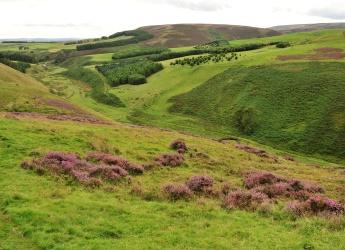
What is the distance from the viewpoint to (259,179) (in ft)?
94.9

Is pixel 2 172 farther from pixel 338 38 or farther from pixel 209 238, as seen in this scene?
pixel 338 38

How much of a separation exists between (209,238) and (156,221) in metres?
3.11

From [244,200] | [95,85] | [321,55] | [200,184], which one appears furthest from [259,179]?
[95,85]

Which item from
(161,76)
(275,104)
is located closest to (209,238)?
(275,104)

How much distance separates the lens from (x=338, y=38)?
120562 millimetres

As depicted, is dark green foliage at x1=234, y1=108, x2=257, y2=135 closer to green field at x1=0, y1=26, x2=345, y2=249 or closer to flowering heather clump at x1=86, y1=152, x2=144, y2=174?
green field at x1=0, y1=26, x2=345, y2=249

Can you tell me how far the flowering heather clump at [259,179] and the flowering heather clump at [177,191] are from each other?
537cm

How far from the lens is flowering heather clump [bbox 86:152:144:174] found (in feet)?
96.8

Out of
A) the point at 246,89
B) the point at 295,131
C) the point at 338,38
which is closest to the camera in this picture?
the point at 295,131

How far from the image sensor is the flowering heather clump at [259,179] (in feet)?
92.7

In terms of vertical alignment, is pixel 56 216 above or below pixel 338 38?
below

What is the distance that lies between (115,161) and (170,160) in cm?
493

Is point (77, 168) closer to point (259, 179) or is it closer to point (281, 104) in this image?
point (259, 179)

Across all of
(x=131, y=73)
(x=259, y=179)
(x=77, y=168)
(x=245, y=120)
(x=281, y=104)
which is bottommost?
(x=245, y=120)
